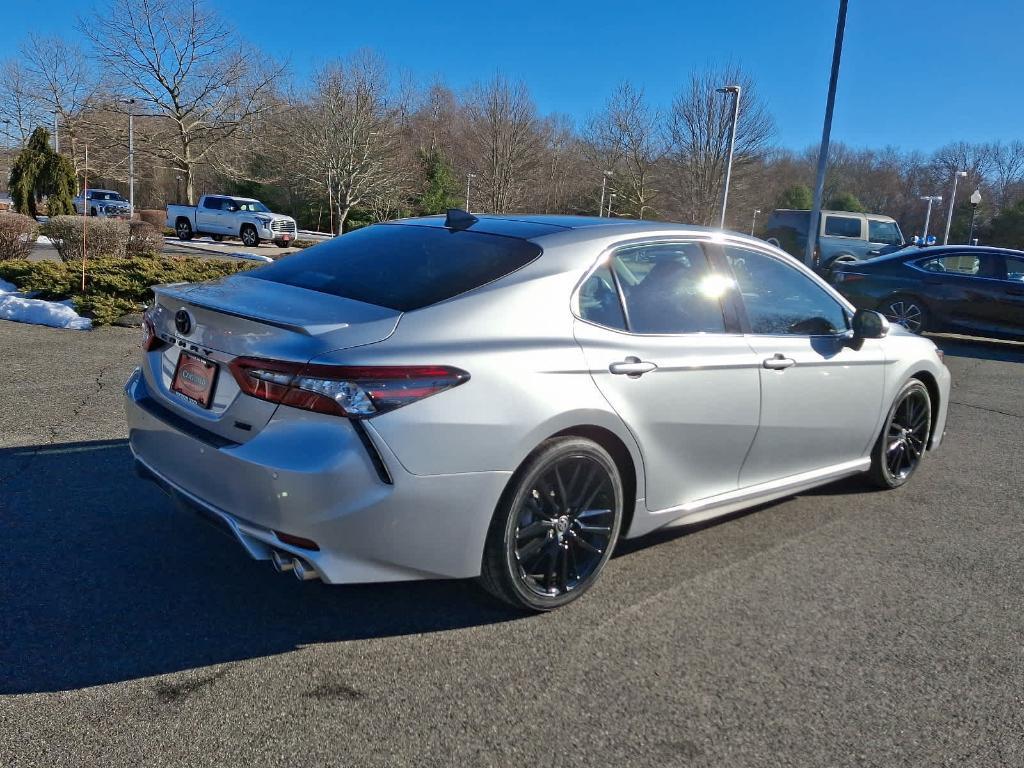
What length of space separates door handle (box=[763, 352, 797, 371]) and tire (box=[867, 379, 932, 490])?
4.06 feet

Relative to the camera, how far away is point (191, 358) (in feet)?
10.2

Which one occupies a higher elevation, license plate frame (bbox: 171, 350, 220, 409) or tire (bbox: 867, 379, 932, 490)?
license plate frame (bbox: 171, 350, 220, 409)

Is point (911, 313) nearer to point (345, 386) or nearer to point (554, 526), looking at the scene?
point (554, 526)

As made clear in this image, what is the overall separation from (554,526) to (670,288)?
4.02 feet

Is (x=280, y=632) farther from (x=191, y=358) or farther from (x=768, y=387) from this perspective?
(x=768, y=387)

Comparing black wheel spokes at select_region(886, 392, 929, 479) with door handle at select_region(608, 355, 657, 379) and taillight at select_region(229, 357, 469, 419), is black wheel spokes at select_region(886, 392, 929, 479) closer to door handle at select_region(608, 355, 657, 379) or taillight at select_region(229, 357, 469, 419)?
door handle at select_region(608, 355, 657, 379)

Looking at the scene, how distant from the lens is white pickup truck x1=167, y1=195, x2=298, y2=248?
98.9 ft

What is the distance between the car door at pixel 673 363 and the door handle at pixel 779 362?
99 millimetres

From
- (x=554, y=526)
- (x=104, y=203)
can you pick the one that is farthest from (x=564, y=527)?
(x=104, y=203)

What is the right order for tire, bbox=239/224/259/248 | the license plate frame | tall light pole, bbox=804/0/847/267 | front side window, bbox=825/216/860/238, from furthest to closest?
tire, bbox=239/224/259/248, front side window, bbox=825/216/860/238, tall light pole, bbox=804/0/847/267, the license plate frame

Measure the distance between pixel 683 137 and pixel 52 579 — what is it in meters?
35.4

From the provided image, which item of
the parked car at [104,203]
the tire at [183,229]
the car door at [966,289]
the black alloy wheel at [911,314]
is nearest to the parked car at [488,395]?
the black alloy wheel at [911,314]

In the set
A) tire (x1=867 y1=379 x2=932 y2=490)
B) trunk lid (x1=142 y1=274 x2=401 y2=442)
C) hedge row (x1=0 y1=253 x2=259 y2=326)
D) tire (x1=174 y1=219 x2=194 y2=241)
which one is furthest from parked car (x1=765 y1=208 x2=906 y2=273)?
tire (x1=174 y1=219 x2=194 y2=241)

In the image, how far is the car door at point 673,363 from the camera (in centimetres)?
333
